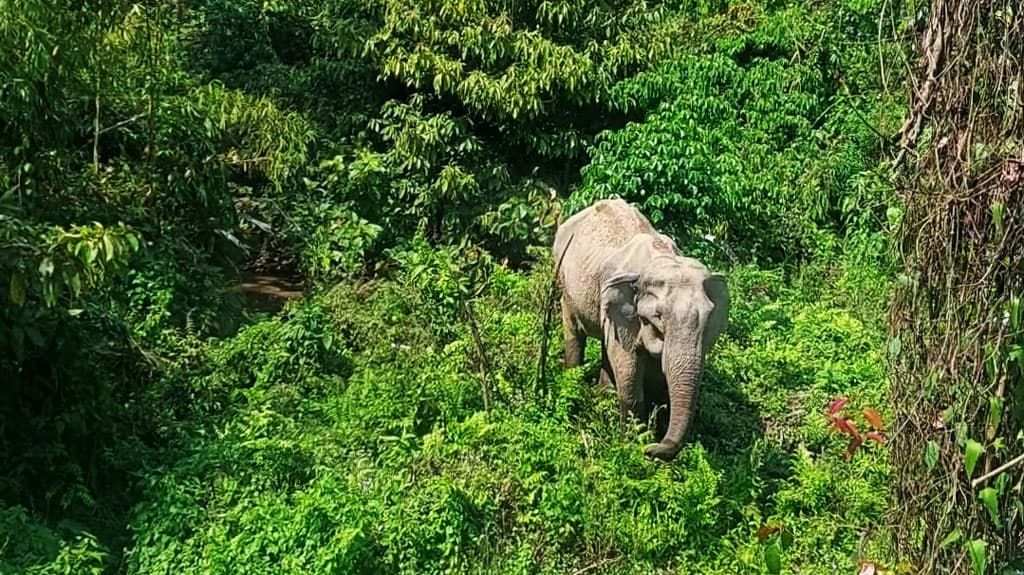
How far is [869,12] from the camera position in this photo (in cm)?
1071

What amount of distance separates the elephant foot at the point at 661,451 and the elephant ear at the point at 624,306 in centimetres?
55

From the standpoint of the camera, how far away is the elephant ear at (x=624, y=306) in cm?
592

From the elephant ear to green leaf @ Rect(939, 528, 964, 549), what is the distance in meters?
2.79

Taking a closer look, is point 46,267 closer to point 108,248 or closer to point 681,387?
point 108,248

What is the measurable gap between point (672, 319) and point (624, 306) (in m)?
0.37

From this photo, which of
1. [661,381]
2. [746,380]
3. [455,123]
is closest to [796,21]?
[455,123]

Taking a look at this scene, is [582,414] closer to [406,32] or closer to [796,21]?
[406,32]

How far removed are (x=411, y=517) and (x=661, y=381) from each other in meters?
1.73

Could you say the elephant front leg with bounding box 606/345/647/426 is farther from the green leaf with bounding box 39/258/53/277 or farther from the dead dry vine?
the green leaf with bounding box 39/258/53/277

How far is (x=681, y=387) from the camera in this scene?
557 cm

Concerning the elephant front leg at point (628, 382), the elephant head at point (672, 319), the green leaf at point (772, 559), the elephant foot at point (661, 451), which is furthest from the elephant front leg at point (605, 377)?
the green leaf at point (772, 559)

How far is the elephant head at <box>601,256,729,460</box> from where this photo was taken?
5.58m

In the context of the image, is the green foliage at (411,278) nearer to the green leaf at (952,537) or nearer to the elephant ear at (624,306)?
the green leaf at (952,537)

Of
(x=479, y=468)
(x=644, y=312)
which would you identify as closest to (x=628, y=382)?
(x=644, y=312)
